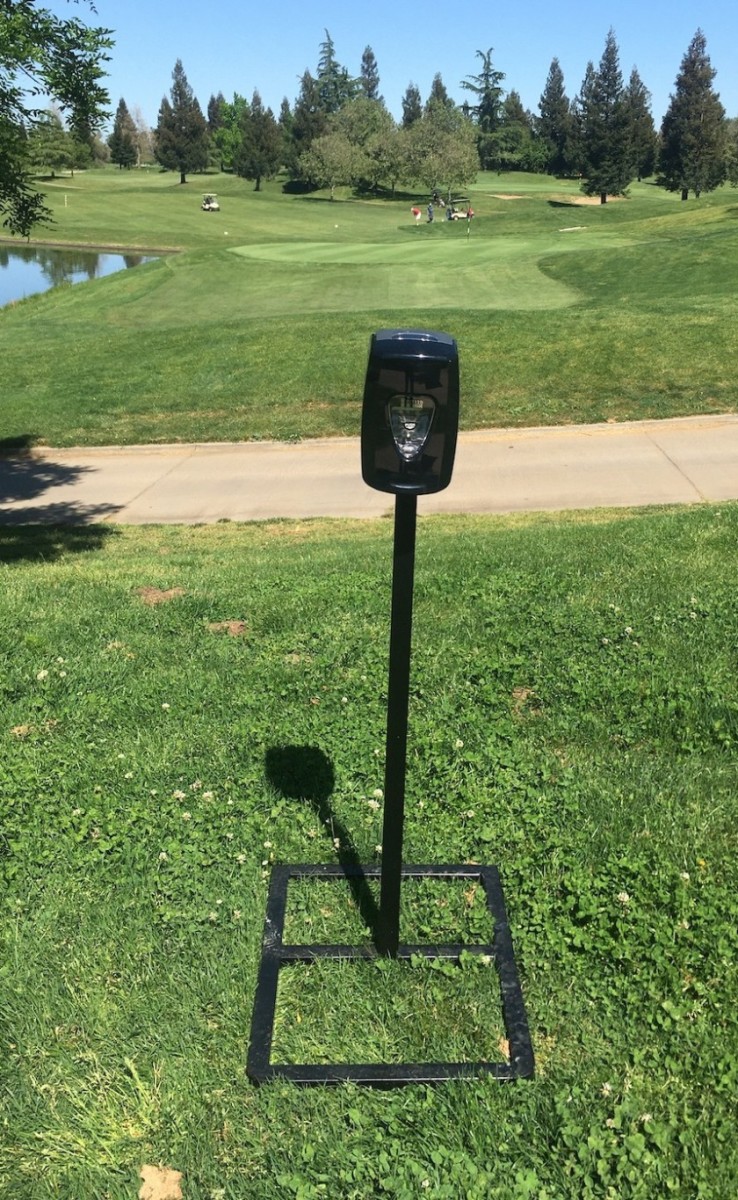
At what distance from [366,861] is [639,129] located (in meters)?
83.1

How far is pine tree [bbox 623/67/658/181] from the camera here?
67312 millimetres

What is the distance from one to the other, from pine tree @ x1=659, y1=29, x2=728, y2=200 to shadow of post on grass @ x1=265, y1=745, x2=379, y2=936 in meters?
73.5

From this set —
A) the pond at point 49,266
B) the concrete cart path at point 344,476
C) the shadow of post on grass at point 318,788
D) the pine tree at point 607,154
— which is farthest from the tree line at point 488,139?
the shadow of post on grass at point 318,788

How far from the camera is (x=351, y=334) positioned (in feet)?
56.9

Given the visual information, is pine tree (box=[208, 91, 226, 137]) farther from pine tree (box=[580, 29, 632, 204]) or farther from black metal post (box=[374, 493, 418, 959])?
black metal post (box=[374, 493, 418, 959])

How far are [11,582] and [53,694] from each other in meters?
2.67

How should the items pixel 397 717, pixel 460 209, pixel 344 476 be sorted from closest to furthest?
pixel 397 717 → pixel 344 476 → pixel 460 209

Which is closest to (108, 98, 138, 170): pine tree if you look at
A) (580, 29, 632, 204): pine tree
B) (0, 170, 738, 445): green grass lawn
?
(580, 29, 632, 204): pine tree

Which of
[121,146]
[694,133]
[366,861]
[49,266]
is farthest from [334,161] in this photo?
[366,861]

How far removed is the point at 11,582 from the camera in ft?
22.9

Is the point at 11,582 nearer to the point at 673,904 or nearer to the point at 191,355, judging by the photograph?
the point at 673,904

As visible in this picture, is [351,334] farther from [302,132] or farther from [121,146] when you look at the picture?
[121,146]

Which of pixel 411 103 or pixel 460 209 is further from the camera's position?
pixel 411 103

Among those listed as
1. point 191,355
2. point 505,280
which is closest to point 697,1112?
point 191,355
